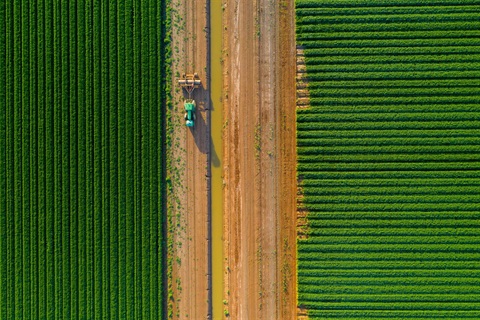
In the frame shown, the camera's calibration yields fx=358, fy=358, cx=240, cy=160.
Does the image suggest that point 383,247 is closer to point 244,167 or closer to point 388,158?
point 388,158

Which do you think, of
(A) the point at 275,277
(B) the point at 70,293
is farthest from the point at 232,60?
(B) the point at 70,293

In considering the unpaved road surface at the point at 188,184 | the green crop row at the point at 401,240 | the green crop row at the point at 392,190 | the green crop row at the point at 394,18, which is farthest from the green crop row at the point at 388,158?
the green crop row at the point at 394,18

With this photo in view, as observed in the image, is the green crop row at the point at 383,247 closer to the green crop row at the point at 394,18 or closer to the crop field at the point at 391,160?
the crop field at the point at 391,160

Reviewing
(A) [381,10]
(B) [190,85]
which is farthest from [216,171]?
(A) [381,10]

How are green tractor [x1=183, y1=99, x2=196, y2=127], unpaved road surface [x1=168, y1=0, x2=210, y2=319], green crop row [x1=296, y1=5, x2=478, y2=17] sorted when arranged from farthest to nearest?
unpaved road surface [x1=168, y1=0, x2=210, y2=319]
green tractor [x1=183, y1=99, x2=196, y2=127]
green crop row [x1=296, y1=5, x2=478, y2=17]

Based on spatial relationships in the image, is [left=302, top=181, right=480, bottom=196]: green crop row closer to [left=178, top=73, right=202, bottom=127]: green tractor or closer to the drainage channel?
the drainage channel

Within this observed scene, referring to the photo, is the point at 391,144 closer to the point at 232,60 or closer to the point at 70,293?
the point at 232,60

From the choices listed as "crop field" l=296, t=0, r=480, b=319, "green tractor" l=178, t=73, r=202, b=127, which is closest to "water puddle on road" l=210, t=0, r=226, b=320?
"green tractor" l=178, t=73, r=202, b=127
